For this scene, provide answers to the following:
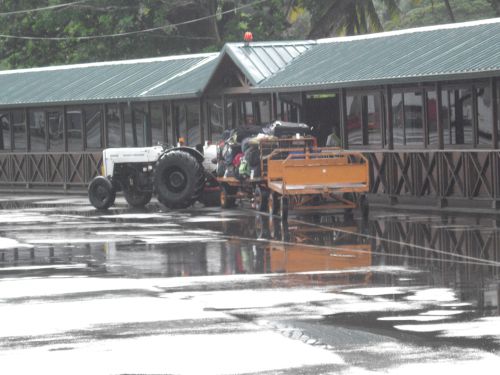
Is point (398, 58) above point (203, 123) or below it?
above

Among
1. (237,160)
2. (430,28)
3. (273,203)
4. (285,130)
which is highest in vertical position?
(430,28)

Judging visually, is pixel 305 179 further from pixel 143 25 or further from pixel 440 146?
pixel 143 25

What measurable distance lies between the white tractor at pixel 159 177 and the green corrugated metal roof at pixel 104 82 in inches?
197

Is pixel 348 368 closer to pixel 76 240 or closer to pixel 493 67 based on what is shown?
pixel 76 240

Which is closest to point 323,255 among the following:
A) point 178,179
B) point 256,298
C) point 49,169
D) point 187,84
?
point 256,298

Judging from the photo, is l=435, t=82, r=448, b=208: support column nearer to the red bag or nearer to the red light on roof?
the red bag

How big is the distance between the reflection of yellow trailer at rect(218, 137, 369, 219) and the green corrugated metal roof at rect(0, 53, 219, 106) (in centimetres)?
955

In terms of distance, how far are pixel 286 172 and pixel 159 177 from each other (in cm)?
633

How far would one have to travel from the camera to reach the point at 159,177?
31.0m

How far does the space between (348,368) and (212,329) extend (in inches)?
89.3

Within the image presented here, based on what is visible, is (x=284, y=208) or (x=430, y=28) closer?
(x=284, y=208)

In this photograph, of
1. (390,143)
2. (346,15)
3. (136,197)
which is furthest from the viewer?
(346,15)

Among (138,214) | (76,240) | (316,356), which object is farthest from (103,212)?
(316,356)

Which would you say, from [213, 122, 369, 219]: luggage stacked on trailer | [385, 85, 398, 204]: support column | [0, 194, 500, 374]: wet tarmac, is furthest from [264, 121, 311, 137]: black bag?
[0, 194, 500, 374]: wet tarmac
